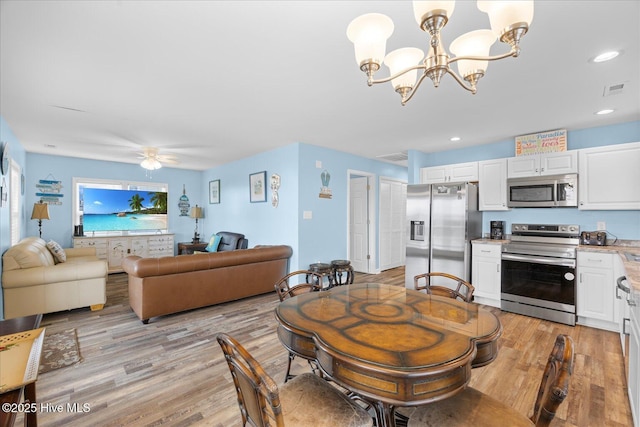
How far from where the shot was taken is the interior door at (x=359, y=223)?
19.8 feet

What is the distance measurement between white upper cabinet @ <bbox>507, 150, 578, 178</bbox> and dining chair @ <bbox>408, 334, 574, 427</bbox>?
3.50 meters

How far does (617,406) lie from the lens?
1933 millimetres

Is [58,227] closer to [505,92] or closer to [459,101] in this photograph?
[459,101]

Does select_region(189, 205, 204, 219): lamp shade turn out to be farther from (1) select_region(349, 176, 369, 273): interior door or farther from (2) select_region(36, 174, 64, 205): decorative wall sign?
(1) select_region(349, 176, 369, 273): interior door

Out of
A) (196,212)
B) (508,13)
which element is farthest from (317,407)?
(196,212)

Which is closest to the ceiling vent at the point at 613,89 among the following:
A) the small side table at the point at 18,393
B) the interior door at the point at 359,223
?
the interior door at the point at 359,223

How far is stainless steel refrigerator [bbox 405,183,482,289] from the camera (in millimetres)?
4035

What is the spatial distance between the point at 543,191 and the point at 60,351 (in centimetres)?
574

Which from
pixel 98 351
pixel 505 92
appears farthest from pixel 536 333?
pixel 98 351

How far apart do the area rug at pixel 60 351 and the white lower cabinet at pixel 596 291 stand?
205 inches

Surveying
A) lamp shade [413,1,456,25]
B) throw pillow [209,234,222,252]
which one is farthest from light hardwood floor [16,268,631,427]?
throw pillow [209,234,222,252]

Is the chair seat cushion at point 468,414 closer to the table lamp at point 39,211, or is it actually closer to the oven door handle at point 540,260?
the oven door handle at point 540,260

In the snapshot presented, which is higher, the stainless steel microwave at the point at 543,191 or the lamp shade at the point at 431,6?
the lamp shade at the point at 431,6

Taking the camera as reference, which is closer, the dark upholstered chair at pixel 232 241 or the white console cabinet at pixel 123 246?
the dark upholstered chair at pixel 232 241
